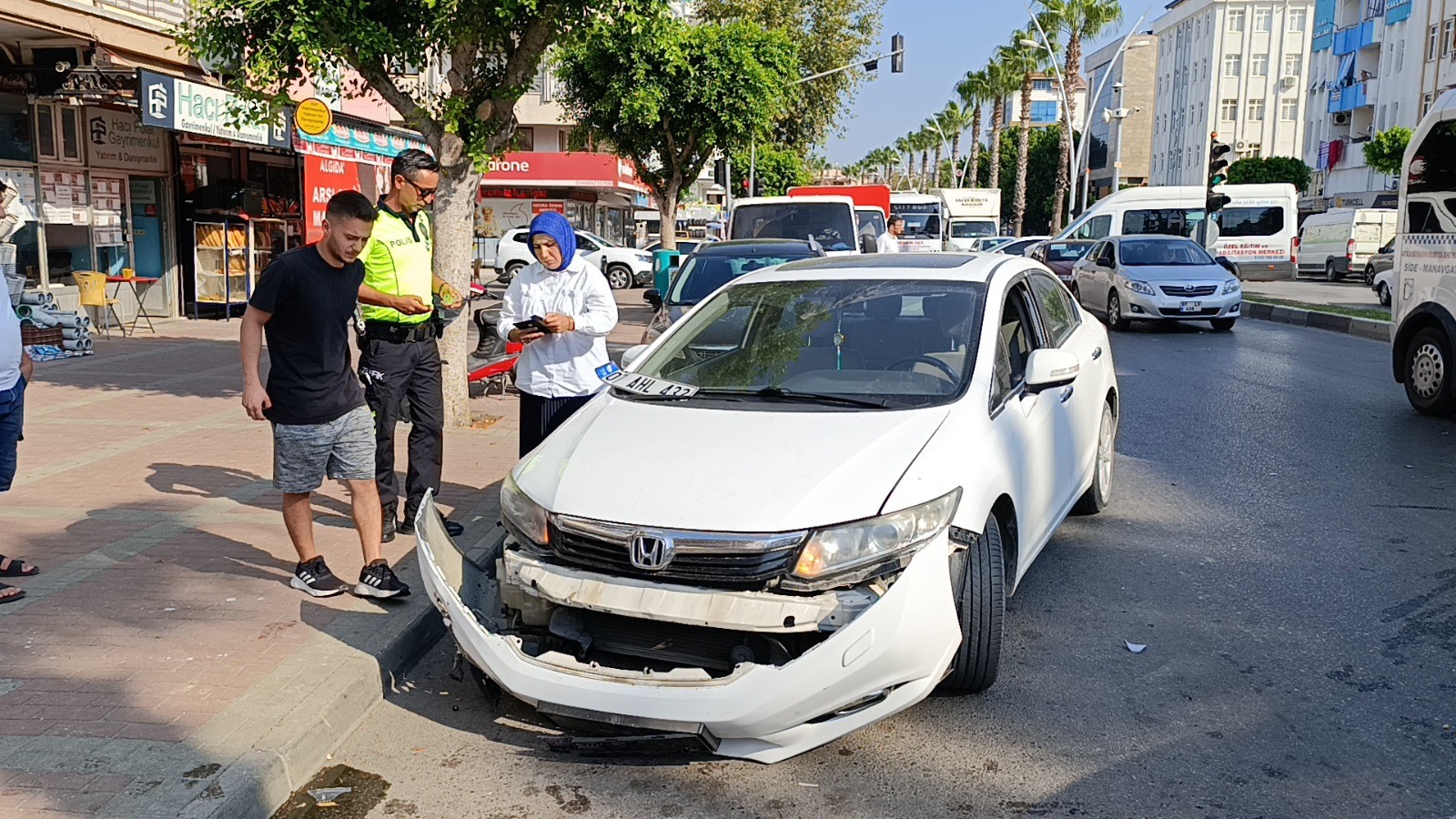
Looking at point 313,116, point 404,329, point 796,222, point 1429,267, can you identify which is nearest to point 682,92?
point 796,222

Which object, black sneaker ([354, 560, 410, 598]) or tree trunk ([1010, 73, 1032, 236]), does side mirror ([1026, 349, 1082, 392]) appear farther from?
tree trunk ([1010, 73, 1032, 236])

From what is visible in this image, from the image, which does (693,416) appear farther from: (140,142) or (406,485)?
(140,142)

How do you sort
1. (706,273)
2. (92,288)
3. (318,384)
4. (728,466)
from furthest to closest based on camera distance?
(92,288) → (706,273) → (318,384) → (728,466)

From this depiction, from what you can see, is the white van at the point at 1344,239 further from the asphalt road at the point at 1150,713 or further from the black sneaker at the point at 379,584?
the black sneaker at the point at 379,584

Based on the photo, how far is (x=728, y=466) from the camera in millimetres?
3996

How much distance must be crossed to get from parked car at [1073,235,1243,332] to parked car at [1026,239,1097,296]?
5.12 metres

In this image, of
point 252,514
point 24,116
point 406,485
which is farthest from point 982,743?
point 24,116

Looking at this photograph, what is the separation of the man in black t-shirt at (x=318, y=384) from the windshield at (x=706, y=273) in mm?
6008

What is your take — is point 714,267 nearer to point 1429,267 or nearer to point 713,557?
point 1429,267

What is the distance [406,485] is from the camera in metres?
6.28

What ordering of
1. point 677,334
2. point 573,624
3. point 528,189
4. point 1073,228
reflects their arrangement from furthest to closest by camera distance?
point 528,189
point 1073,228
point 677,334
point 573,624

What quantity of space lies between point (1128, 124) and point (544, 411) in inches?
3913

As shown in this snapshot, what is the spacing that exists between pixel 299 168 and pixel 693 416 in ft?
58.6

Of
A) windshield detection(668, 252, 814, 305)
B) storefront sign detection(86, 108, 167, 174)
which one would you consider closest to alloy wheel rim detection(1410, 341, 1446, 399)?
windshield detection(668, 252, 814, 305)
